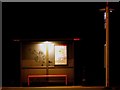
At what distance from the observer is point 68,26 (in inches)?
899

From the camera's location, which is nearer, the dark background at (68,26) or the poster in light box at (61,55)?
the poster in light box at (61,55)

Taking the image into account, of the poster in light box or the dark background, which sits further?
the dark background

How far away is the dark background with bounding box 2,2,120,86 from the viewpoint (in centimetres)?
2107

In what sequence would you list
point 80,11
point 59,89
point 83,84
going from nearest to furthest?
point 59,89
point 83,84
point 80,11

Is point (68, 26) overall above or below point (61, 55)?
above

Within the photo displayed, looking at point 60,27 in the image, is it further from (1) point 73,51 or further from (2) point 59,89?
(2) point 59,89

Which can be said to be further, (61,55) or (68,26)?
(68,26)

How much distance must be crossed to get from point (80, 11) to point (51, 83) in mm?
8576

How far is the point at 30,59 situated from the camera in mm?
17125

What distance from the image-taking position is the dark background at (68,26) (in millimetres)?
21066
